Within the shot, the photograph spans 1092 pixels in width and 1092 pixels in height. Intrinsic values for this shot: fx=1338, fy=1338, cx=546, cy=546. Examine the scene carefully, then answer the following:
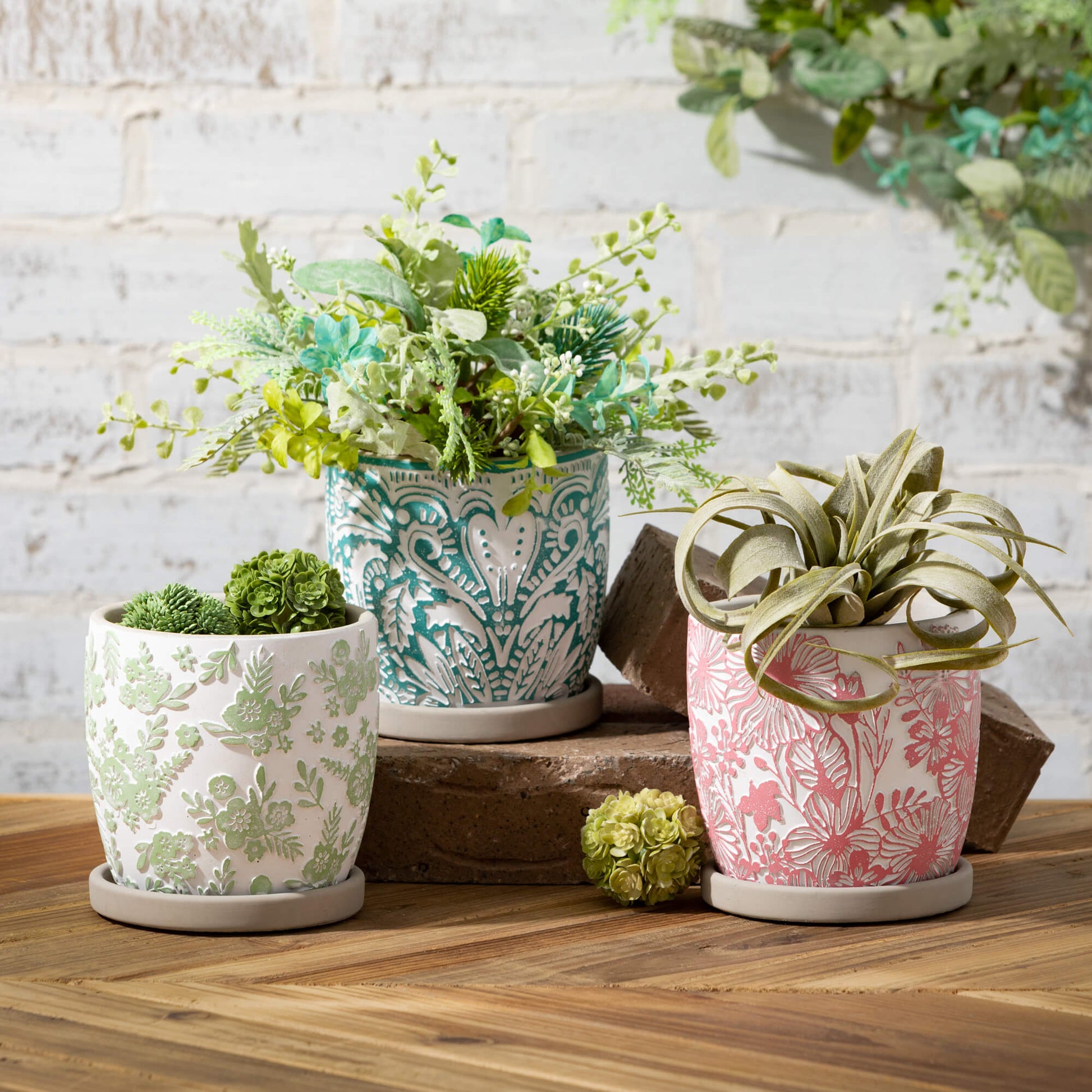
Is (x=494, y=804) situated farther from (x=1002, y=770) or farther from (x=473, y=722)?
(x=1002, y=770)

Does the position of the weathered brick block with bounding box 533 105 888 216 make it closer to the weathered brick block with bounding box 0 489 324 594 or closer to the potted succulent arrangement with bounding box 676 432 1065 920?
the weathered brick block with bounding box 0 489 324 594

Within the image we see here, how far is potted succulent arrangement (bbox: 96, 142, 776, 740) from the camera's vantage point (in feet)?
2.25

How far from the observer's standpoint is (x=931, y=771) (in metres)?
0.65

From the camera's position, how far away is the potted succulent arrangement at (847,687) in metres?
0.63

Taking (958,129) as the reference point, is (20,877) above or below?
below

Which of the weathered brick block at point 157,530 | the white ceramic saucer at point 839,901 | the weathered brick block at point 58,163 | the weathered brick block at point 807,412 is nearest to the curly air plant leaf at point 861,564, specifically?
the white ceramic saucer at point 839,901

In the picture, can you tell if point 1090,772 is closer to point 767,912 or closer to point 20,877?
point 767,912

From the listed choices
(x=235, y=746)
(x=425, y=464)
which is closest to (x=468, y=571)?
(x=425, y=464)

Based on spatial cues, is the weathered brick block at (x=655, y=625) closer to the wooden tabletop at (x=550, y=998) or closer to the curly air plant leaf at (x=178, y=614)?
the wooden tabletop at (x=550, y=998)

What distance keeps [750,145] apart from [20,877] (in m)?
0.88

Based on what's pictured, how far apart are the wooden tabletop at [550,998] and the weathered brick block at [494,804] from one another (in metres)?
0.02

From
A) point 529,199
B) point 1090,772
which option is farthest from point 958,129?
point 1090,772

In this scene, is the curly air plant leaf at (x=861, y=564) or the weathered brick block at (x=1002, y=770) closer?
the curly air plant leaf at (x=861, y=564)

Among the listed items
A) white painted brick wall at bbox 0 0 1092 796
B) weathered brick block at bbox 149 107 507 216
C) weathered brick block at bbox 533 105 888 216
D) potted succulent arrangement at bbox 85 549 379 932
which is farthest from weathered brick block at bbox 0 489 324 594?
potted succulent arrangement at bbox 85 549 379 932
